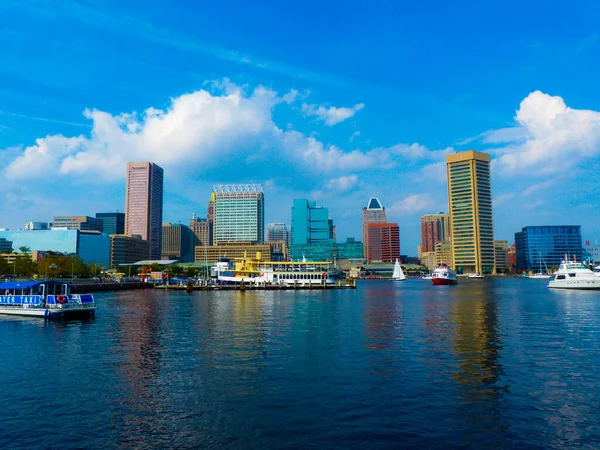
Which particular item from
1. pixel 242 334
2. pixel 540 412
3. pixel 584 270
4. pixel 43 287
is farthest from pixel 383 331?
pixel 584 270

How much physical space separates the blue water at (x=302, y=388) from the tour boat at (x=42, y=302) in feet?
45.1

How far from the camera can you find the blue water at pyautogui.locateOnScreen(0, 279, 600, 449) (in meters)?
20.6

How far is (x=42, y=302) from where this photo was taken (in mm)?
67750

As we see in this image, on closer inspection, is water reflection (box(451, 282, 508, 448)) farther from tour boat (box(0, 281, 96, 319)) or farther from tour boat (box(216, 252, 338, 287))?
tour boat (box(216, 252, 338, 287))

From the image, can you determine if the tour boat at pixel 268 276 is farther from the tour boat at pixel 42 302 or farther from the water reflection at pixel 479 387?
the water reflection at pixel 479 387

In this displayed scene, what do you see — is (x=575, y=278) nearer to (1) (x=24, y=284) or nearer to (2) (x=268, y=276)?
(2) (x=268, y=276)

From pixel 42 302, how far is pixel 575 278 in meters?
143

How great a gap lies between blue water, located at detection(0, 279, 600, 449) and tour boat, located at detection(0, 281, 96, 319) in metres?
13.7

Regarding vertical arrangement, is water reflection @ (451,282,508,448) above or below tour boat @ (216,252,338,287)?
below

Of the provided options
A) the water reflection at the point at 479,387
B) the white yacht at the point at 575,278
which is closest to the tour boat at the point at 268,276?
the white yacht at the point at 575,278

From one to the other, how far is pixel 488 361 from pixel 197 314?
50.1 m

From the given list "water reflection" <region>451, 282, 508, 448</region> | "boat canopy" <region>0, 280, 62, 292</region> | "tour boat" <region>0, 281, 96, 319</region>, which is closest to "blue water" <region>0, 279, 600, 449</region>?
"water reflection" <region>451, 282, 508, 448</region>

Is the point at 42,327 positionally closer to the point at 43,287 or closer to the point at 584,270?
the point at 43,287

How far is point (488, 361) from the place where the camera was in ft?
115
